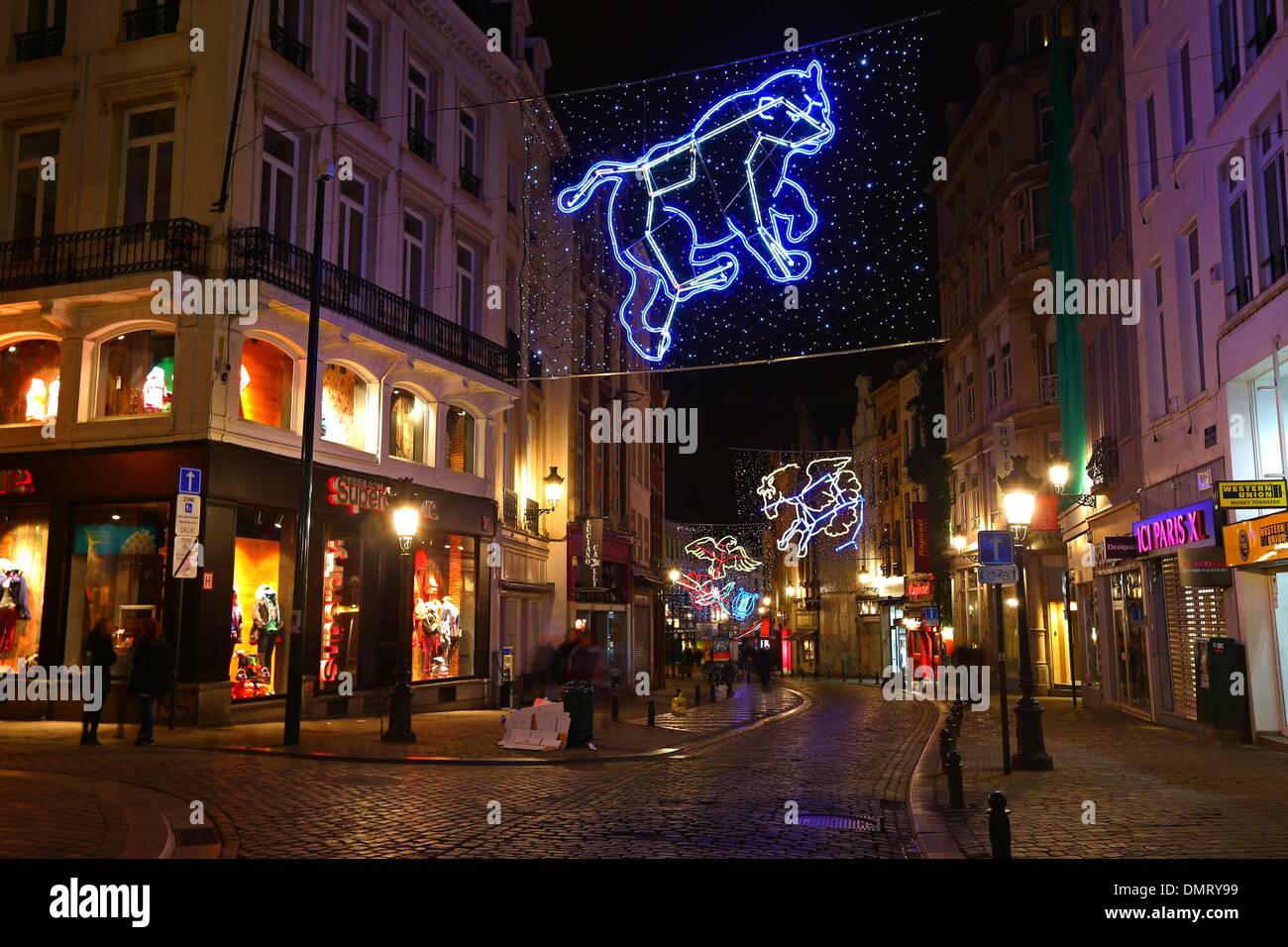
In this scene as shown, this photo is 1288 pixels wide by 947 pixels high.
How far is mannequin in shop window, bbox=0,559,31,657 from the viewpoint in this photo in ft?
65.9

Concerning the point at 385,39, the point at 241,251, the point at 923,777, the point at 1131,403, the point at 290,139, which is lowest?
the point at 923,777

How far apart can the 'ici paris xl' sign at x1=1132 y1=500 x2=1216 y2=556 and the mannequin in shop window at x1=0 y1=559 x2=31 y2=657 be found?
19.7 metres

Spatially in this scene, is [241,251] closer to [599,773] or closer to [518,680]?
[599,773]

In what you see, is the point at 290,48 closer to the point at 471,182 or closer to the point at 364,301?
the point at 364,301

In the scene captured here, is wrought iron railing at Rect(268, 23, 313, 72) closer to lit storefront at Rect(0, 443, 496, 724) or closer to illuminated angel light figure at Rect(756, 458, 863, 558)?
lit storefront at Rect(0, 443, 496, 724)

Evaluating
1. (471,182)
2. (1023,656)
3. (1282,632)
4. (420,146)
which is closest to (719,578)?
(471,182)

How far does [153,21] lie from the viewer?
67.8ft

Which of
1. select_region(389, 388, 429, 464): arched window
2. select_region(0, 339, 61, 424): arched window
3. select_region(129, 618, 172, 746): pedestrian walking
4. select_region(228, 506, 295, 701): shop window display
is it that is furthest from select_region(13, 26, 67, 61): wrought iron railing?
select_region(129, 618, 172, 746): pedestrian walking

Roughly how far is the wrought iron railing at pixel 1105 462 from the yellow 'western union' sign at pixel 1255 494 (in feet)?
31.2

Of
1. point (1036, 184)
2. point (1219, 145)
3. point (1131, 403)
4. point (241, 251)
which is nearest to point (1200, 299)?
point (1219, 145)

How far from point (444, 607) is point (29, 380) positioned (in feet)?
32.8
